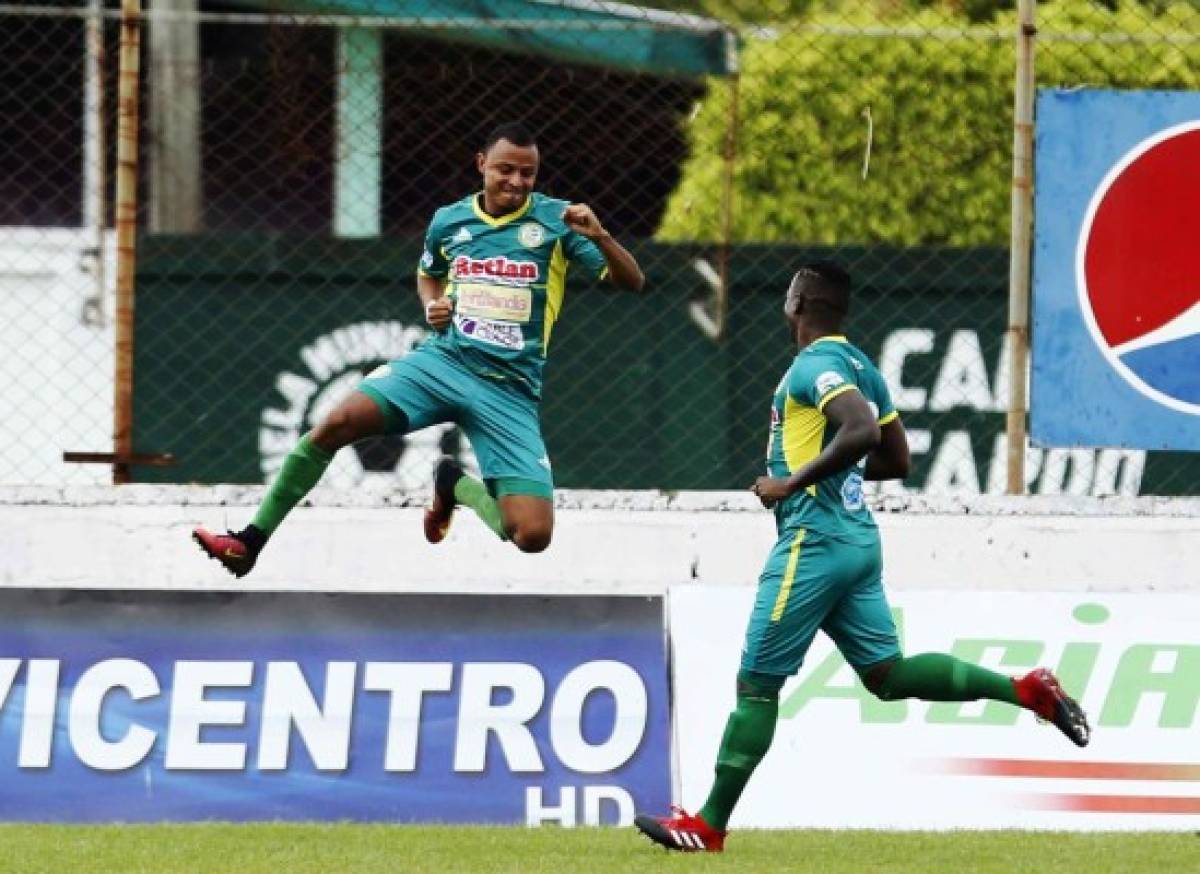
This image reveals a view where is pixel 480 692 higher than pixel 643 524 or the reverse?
the reverse

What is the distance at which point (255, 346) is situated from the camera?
35.7 ft

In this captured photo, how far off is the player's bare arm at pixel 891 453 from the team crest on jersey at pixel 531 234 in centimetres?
148

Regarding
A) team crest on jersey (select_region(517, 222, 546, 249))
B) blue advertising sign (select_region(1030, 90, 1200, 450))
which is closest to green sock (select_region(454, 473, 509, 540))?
team crest on jersey (select_region(517, 222, 546, 249))

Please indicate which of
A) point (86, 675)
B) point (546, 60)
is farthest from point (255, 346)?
point (546, 60)

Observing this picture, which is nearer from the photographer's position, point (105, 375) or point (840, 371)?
point (840, 371)

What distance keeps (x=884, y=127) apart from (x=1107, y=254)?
2154mm

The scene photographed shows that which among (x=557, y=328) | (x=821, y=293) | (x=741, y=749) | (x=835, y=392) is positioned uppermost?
(x=821, y=293)

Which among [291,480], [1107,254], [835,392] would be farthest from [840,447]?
[1107,254]

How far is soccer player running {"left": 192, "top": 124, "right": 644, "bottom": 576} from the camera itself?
9125 mm

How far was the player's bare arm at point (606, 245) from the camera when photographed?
8.78 metres

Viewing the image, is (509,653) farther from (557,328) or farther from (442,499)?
(557,328)

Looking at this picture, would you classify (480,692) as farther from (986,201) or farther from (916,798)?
(986,201)

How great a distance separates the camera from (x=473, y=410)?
932 cm

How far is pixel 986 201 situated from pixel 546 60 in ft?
7.94
